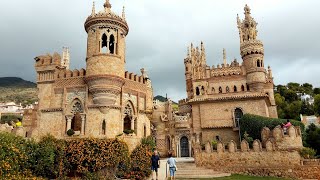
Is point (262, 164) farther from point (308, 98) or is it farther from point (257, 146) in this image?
point (308, 98)

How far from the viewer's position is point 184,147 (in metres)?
33.9

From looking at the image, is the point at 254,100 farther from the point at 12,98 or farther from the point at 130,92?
the point at 12,98

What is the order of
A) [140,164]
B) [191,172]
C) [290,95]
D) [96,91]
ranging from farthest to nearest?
[290,95]
[191,172]
[96,91]
[140,164]

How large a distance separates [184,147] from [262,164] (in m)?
12.4

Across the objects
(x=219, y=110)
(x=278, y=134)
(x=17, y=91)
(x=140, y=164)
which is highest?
(x=17, y=91)

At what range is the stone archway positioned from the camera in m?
33.8

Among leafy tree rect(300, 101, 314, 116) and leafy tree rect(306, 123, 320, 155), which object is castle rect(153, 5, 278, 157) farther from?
leafy tree rect(300, 101, 314, 116)

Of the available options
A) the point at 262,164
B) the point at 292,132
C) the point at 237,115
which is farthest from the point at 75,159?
the point at 237,115

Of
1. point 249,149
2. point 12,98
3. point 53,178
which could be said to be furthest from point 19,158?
point 12,98

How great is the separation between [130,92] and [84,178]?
8.82m

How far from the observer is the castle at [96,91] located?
21266 mm

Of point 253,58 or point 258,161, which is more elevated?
point 253,58

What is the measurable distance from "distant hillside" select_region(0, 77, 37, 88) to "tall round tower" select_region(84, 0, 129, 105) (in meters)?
116

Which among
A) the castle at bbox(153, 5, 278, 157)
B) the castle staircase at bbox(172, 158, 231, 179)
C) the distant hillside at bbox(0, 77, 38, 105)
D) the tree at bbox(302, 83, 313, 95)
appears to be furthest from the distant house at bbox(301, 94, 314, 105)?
the distant hillside at bbox(0, 77, 38, 105)
